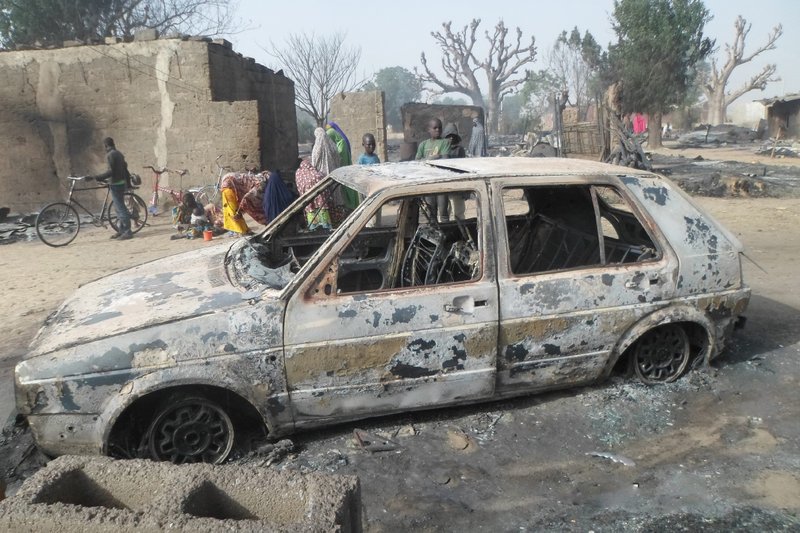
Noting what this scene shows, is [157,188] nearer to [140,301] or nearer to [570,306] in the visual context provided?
[140,301]

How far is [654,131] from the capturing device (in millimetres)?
26859

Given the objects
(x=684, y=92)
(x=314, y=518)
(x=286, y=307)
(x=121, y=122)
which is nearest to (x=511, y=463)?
(x=286, y=307)

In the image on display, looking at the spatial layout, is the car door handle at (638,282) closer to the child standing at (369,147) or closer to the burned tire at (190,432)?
the burned tire at (190,432)

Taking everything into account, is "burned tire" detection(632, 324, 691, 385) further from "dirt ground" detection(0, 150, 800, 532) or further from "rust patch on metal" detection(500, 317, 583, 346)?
"rust patch on metal" detection(500, 317, 583, 346)

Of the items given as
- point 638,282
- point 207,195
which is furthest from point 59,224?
point 638,282

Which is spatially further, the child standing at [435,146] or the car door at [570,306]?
the child standing at [435,146]

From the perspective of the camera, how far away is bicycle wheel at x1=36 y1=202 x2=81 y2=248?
9305 mm

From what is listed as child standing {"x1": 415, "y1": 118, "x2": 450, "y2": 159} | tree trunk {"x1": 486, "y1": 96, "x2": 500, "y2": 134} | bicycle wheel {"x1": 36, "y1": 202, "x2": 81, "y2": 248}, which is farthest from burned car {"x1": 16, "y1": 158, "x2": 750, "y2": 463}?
tree trunk {"x1": 486, "y1": 96, "x2": 500, "y2": 134}

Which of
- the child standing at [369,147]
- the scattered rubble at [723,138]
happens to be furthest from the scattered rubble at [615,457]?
the scattered rubble at [723,138]

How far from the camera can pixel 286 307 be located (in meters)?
2.83

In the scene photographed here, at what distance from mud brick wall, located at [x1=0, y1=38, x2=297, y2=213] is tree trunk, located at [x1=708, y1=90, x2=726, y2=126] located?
4339 centimetres

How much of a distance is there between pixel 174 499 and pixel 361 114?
40.5 feet

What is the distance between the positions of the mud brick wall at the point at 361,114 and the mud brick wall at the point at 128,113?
1785 millimetres

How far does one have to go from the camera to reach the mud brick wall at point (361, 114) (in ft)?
43.2
